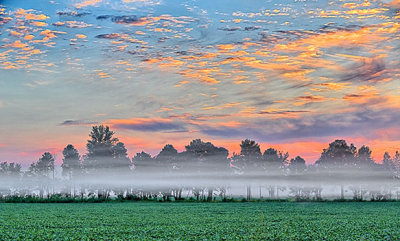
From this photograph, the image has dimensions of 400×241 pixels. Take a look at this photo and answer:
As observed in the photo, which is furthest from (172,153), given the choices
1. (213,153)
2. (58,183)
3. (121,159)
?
(58,183)

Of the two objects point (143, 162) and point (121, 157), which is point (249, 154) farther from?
point (121, 157)

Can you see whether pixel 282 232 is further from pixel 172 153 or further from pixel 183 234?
pixel 172 153

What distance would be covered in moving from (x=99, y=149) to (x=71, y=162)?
840 inches

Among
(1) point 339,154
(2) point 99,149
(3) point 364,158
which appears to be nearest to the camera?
(2) point 99,149

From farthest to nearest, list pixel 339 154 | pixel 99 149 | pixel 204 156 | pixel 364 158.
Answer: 1. pixel 364 158
2. pixel 339 154
3. pixel 204 156
4. pixel 99 149

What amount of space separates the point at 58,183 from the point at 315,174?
4143 inches

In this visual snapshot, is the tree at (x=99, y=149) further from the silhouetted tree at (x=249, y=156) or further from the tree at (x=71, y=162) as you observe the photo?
the silhouetted tree at (x=249, y=156)

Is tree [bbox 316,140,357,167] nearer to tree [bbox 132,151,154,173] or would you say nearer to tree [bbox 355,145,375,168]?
tree [bbox 355,145,375,168]

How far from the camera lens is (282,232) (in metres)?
Answer: 40.1

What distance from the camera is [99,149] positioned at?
492ft

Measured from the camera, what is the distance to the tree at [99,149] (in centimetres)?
14950

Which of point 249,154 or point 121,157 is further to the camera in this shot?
point 249,154

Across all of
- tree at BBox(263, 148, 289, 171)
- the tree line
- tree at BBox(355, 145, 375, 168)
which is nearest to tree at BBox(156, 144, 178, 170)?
the tree line

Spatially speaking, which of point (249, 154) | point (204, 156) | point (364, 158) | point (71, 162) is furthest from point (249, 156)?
point (71, 162)
